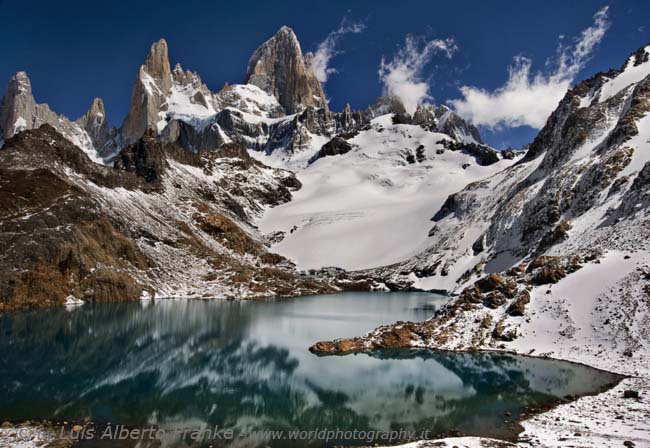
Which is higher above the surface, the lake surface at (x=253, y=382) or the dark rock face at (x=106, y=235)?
the dark rock face at (x=106, y=235)

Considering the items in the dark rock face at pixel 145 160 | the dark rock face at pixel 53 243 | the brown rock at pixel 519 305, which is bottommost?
the brown rock at pixel 519 305

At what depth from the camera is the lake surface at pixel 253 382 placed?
1062 inches

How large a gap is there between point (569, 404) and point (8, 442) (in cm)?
3065

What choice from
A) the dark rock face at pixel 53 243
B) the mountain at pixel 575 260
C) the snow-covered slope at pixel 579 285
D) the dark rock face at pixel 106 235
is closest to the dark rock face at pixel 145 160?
the dark rock face at pixel 106 235

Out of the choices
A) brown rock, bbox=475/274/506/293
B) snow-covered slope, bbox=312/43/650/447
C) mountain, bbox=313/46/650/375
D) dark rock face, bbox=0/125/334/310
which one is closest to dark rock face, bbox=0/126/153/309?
dark rock face, bbox=0/125/334/310

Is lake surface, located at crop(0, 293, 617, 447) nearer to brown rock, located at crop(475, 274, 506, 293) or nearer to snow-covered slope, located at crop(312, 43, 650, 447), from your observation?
snow-covered slope, located at crop(312, 43, 650, 447)

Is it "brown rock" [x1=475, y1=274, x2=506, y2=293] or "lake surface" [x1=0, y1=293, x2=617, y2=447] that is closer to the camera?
"lake surface" [x1=0, y1=293, x2=617, y2=447]

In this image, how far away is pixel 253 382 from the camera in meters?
37.3

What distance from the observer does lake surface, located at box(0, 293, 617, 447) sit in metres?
27.0

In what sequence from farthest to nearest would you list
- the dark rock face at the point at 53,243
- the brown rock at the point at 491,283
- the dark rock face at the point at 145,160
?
the dark rock face at the point at 145,160 → the dark rock face at the point at 53,243 → the brown rock at the point at 491,283

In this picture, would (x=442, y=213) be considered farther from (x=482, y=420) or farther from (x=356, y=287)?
(x=482, y=420)

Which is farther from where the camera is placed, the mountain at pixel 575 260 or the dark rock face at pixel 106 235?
the dark rock face at pixel 106 235

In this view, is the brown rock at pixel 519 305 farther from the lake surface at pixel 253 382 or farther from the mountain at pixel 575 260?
the lake surface at pixel 253 382

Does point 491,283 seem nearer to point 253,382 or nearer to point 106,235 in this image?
point 253,382
